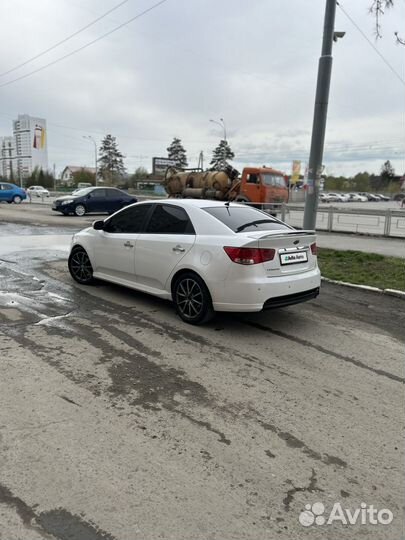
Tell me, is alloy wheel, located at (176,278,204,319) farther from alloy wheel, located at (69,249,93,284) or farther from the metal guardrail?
the metal guardrail

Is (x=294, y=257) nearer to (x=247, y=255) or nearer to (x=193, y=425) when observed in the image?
(x=247, y=255)

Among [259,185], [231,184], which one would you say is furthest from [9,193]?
[259,185]

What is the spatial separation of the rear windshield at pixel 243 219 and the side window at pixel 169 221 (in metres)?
0.33

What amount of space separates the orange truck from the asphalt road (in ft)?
55.8

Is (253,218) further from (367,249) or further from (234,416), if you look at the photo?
(367,249)

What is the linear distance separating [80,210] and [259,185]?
927cm

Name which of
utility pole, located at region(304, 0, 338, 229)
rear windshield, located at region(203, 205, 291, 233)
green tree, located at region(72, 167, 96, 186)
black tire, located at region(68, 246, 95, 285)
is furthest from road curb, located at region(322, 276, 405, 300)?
green tree, located at region(72, 167, 96, 186)

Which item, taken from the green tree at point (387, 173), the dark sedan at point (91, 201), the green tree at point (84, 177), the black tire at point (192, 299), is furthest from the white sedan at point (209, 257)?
the green tree at point (387, 173)

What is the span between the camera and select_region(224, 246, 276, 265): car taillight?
4.89 metres

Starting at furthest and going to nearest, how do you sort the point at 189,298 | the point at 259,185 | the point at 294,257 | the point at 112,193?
the point at 112,193 → the point at 259,185 → the point at 189,298 → the point at 294,257

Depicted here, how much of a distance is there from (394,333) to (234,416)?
3063 millimetres

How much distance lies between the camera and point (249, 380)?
12.9 ft

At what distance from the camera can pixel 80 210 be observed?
22.4m

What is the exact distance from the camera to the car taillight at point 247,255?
4891mm
